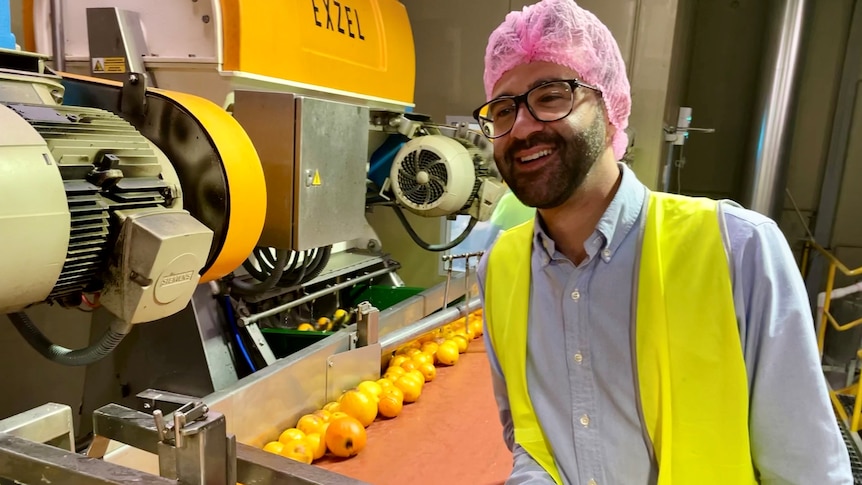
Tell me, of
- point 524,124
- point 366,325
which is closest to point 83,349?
point 366,325

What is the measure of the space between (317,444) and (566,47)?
51.2 inches

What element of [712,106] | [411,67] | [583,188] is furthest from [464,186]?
[712,106]

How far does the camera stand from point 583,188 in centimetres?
115

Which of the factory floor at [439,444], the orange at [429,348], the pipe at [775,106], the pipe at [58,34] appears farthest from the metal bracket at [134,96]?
the pipe at [775,106]

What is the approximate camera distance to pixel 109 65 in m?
1.95

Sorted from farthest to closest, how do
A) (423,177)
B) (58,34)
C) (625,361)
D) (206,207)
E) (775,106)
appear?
(775,106) → (423,177) → (58,34) → (206,207) → (625,361)

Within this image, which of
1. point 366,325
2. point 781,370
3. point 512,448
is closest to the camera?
point 781,370

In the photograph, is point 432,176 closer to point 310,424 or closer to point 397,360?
point 397,360

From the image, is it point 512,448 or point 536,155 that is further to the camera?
point 512,448

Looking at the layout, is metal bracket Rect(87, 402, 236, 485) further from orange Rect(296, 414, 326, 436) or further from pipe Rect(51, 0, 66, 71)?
pipe Rect(51, 0, 66, 71)

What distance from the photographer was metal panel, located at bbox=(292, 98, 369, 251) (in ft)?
6.03

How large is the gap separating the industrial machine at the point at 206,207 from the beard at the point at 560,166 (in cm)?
65

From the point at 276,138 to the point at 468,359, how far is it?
4.34 ft

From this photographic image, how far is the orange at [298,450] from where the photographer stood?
170 cm
